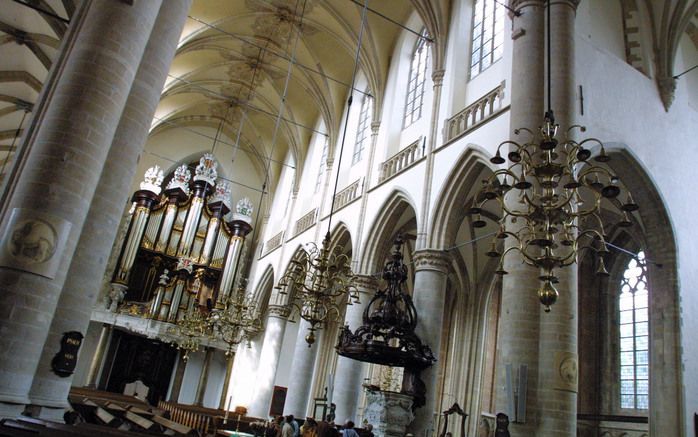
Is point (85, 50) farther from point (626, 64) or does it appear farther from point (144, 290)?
point (144, 290)

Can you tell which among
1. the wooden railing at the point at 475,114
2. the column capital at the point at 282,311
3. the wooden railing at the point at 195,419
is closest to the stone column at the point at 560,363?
the wooden railing at the point at 475,114

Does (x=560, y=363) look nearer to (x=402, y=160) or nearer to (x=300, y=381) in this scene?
(x=402, y=160)

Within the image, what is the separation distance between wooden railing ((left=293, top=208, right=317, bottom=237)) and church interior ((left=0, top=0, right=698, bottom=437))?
0.12m

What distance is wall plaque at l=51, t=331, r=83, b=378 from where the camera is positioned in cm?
629

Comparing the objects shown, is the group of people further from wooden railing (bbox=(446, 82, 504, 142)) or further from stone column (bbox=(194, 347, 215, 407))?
stone column (bbox=(194, 347, 215, 407))

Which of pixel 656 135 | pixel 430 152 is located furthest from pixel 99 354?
pixel 656 135

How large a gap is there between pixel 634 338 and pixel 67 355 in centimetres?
1311

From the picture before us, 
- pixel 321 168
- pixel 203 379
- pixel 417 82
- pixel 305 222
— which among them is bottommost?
pixel 203 379

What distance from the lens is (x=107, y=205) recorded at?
6.99 meters

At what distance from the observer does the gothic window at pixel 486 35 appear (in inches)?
Answer: 511

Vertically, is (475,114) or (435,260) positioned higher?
(475,114)

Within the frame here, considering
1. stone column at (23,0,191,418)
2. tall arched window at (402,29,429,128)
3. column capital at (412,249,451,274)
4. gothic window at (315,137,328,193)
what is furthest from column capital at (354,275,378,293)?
stone column at (23,0,191,418)

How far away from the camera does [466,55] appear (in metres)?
13.9

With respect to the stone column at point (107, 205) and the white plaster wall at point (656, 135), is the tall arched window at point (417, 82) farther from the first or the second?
the stone column at point (107, 205)
